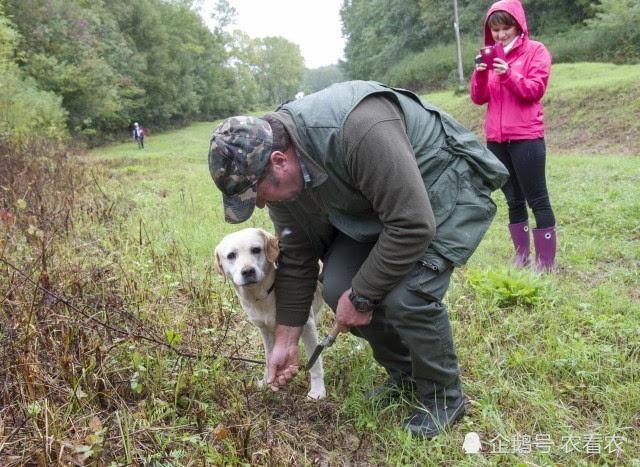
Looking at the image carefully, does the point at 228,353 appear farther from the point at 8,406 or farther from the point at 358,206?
the point at 358,206

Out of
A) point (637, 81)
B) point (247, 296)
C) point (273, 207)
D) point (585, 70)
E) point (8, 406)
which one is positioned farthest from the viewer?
point (585, 70)

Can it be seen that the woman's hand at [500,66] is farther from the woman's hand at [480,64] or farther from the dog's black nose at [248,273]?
the dog's black nose at [248,273]

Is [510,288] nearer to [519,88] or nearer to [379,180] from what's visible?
[519,88]

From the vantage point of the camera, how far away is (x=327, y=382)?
2898 millimetres

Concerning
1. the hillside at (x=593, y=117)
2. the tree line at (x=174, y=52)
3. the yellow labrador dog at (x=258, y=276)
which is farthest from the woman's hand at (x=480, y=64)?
the tree line at (x=174, y=52)

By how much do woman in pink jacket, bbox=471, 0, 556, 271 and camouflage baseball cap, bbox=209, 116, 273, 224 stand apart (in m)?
2.59

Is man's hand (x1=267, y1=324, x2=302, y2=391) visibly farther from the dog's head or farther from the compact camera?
the compact camera

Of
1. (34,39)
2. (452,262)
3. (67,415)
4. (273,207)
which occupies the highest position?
(34,39)

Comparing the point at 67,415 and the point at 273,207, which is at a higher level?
the point at 273,207

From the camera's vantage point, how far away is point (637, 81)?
1225 cm

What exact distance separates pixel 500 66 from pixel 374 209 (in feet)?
8.03

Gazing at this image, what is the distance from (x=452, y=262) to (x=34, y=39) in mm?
24590

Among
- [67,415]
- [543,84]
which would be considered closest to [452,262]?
[67,415]

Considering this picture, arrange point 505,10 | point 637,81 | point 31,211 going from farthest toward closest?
point 637,81
point 31,211
point 505,10
